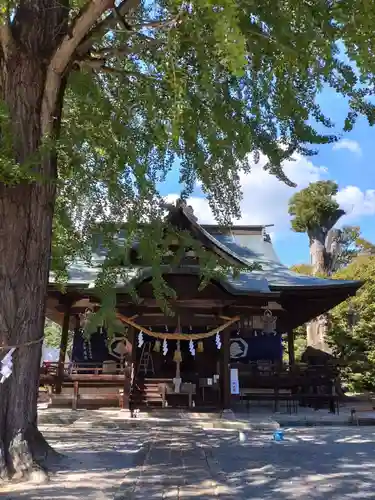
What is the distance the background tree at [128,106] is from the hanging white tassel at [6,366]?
0.12 meters

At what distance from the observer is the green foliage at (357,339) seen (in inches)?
770

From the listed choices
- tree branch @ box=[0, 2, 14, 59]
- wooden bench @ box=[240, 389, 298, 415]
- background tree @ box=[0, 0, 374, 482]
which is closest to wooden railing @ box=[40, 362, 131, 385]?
wooden bench @ box=[240, 389, 298, 415]

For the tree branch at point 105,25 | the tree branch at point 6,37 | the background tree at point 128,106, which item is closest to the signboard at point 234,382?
the background tree at point 128,106

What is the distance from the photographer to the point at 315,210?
24.2 metres

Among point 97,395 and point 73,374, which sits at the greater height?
point 73,374

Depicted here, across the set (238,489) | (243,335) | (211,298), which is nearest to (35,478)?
(238,489)

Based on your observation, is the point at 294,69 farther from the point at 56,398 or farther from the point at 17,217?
the point at 56,398

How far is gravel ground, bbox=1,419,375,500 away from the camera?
16.4 ft

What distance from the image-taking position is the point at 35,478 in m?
5.18

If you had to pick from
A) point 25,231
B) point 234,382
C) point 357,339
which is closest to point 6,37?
point 25,231

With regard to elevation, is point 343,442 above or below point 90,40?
below

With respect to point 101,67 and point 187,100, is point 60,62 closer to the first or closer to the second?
point 101,67

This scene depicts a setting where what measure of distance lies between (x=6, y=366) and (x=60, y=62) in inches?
149

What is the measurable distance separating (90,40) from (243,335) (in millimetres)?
12038
